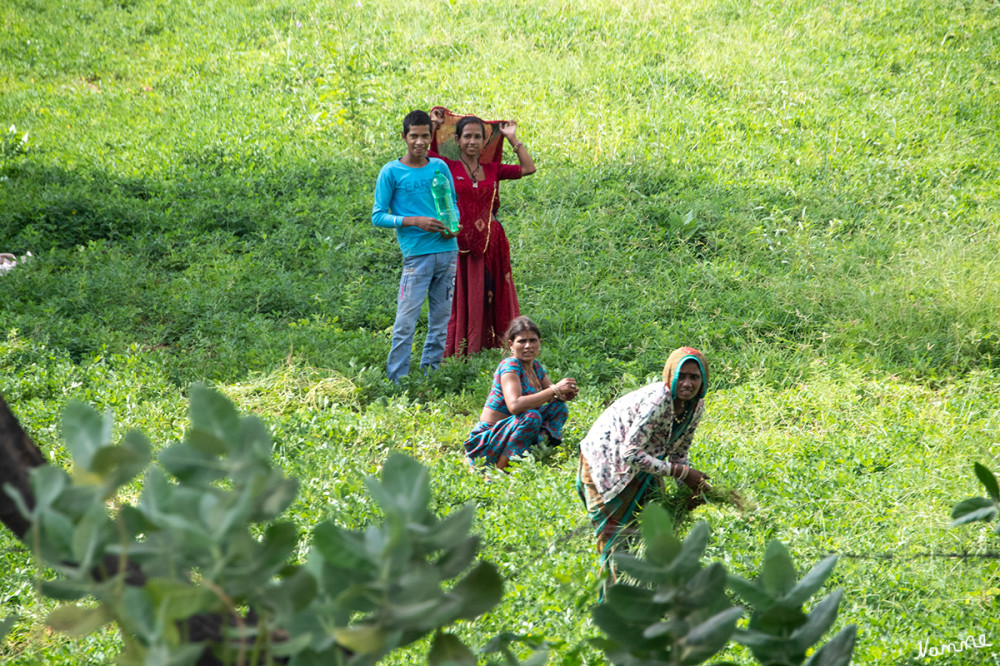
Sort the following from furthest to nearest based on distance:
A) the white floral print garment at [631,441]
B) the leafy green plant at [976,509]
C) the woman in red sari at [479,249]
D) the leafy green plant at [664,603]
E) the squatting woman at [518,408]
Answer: the woman in red sari at [479,249], the squatting woman at [518,408], the white floral print garment at [631,441], the leafy green plant at [976,509], the leafy green plant at [664,603]

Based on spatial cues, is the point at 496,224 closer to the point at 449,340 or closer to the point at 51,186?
the point at 449,340

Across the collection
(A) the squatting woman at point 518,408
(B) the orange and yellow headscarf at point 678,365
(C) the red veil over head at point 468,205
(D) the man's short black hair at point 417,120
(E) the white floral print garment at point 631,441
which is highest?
(D) the man's short black hair at point 417,120

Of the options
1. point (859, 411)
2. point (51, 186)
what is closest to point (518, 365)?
point (859, 411)

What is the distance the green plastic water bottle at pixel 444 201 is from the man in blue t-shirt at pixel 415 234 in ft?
0.11

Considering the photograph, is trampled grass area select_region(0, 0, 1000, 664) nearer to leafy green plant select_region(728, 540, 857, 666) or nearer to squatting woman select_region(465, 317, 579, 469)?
squatting woman select_region(465, 317, 579, 469)

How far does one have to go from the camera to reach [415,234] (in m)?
6.14

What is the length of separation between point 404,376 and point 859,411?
2.97m

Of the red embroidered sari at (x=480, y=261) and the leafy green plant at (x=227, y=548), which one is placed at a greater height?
the leafy green plant at (x=227, y=548)

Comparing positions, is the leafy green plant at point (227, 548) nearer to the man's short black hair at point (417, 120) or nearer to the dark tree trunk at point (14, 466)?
the dark tree trunk at point (14, 466)

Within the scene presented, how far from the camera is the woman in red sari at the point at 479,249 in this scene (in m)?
6.48

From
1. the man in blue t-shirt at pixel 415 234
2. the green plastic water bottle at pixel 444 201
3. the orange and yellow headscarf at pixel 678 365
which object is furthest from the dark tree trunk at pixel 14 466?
the green plastic water bottle at pixel 444 201

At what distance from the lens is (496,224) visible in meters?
6.73

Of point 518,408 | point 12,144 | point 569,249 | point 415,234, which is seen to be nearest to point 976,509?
point 518,408

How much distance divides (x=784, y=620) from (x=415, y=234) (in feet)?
17.2
